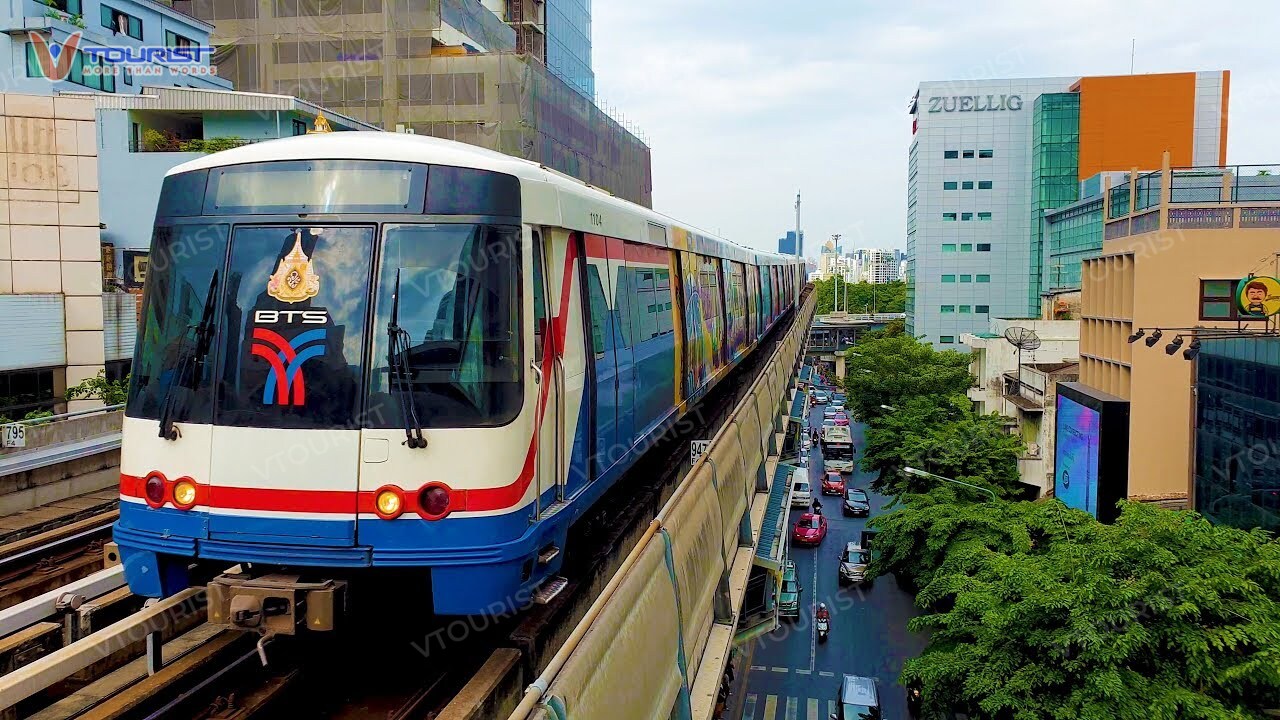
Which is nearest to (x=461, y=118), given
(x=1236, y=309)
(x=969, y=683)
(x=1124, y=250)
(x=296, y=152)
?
(x=1124, y=250)

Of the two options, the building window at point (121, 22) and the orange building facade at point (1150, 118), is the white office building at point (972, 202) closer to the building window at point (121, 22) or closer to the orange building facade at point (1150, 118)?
the orange building facade at point (1150, 118)

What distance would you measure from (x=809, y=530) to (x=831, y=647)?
30.3ft

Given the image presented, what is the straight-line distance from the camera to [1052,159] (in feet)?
199

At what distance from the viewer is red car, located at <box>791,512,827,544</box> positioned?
35.4 metres

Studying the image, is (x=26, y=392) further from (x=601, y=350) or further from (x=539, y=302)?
(x=539, y=302)

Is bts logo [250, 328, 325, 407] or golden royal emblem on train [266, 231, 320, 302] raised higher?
golden royal emblem on train [266, 231, 320, 302]

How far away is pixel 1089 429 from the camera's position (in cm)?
2325

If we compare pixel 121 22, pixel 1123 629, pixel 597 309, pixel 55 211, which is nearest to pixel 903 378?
pixel 1123 629

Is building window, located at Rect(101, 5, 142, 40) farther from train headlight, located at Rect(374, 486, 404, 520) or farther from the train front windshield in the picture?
train headlight, located at Rect(374, 486, 404, 520)

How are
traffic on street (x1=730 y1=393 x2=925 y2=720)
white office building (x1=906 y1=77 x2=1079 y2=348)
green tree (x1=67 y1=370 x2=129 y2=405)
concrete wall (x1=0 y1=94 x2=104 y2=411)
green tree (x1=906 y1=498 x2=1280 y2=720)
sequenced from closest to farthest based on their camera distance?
green tree (x1=906 y1=498 x2=1280 y2=720) < concrete wall (x1=0 y1=94 x2=104 y2=411) < green tree (x1=67 y1=370 x2=129 y2=405) < traffic on street (x1=730 y1=393 x2=925 y2=720) < white office building (x1=906 y1=77 x2=1079 y2=348)

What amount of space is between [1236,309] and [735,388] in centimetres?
1121

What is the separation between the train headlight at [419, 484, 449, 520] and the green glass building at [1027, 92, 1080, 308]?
2328 inches

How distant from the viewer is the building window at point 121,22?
32.2m

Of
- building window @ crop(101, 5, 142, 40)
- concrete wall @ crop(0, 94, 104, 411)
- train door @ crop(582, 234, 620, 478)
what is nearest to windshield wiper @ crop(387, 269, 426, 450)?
train door @ crop(582, 234, 620, 478)
